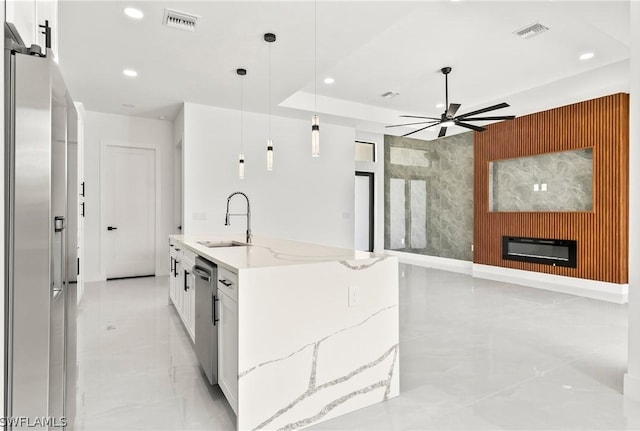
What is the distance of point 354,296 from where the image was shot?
2129 millimetres

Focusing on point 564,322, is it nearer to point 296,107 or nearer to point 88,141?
point 296,107

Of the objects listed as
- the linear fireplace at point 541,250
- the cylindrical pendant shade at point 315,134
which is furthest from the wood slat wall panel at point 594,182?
the cylindrical pendant shade at point 315,134

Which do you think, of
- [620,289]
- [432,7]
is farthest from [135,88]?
[620,289]

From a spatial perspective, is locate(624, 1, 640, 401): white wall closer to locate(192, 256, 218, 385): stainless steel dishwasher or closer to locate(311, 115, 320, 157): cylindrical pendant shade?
locate(311, 115, 320, 157): cylindrical pendant shade

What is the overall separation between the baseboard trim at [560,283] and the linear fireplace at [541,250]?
0.21 metres

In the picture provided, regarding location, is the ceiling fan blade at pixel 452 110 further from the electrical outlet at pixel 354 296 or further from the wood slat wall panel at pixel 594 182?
the electrical outlet at pixel 354 296

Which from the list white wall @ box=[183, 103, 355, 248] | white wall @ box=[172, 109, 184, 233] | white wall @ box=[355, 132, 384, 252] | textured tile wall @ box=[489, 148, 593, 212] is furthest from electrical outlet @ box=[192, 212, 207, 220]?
textured tile wall @ box=[489, 148, 593, 212]

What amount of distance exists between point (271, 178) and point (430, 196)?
3.87 m

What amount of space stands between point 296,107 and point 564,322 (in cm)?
451

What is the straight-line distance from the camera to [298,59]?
13.4ft

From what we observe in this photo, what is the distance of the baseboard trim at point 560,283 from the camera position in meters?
4.91

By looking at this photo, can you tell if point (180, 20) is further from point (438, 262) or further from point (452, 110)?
point (438, 262)

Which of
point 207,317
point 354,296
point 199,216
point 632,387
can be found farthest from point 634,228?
point 199,216

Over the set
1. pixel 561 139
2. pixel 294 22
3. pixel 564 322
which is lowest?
pixel 564 322
